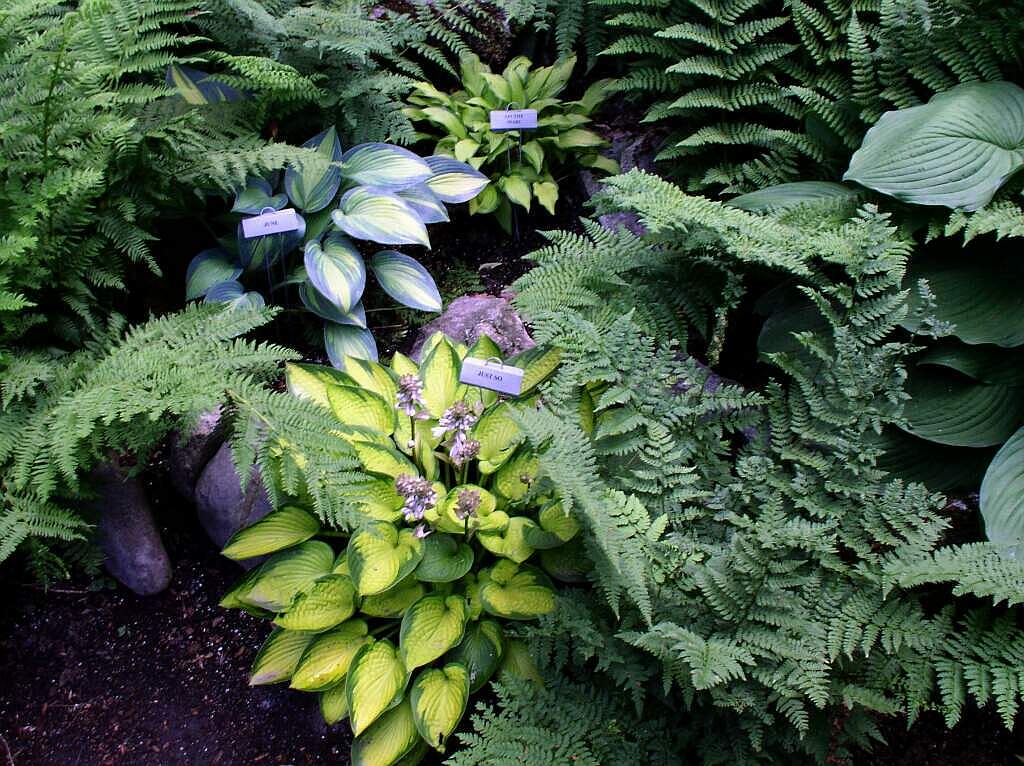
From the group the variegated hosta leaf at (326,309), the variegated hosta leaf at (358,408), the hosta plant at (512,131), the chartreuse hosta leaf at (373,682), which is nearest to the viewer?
the chartreuse hosta leaf at (373,682)

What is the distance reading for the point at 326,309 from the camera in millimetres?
2855

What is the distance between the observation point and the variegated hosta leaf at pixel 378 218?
111 inches

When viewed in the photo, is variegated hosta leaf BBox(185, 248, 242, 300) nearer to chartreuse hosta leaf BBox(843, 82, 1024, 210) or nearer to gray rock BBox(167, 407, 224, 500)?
gray rock BBox(167, 407, 224, 500)

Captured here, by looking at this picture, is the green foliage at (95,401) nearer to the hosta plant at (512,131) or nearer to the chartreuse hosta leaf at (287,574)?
the chartreuse hosta leaf at (287,574)

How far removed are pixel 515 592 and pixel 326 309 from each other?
1317 millimetres

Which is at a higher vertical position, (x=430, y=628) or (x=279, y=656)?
(x=430, y=628)

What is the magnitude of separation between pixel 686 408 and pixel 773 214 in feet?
2.84

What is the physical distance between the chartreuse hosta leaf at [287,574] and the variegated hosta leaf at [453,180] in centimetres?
157

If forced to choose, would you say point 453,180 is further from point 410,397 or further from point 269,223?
point 410,397

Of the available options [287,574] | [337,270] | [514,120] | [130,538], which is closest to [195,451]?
[130,538]

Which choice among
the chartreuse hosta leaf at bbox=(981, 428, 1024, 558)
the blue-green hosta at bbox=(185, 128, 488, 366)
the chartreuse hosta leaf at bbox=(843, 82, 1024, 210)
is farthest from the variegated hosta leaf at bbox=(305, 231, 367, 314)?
the chartreuse hosta leaf at bbox=(981, 428, 1024, 558)

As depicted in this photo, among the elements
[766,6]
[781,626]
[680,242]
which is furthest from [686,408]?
[766,6]

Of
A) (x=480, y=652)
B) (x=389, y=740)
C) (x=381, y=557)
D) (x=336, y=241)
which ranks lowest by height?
(x=389, y=740)

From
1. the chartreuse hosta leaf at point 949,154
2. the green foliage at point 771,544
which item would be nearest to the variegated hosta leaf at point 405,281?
the green foliage at point 771,544
